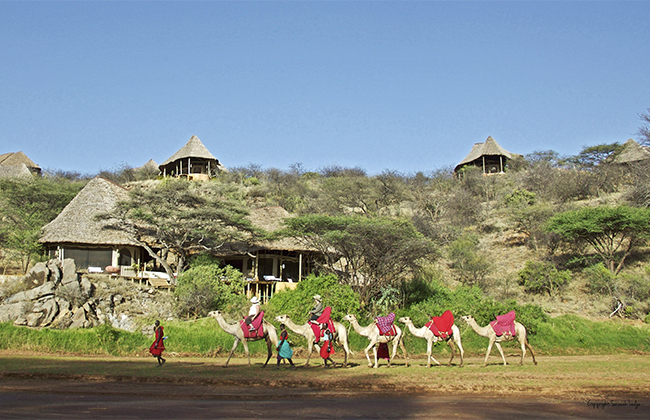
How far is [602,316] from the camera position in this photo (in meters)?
27.5

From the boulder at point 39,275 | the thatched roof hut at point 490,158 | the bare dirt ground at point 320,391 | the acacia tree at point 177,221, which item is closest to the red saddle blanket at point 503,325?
the bare dirt ground at point 320,391

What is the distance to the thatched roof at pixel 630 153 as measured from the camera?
51.9 meters

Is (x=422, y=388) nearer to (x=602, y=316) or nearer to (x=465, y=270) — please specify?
(x=602, y=316)

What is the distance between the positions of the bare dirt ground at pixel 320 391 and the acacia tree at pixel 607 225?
17.4 metres

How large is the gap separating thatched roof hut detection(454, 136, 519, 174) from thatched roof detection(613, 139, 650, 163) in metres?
12.4

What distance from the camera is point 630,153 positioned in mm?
54375

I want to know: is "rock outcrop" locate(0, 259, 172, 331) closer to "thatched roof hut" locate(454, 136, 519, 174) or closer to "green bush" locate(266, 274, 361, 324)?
"green bush" locate(266, 274, 361, 324)

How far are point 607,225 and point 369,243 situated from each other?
16.2m

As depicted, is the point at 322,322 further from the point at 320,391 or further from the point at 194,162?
the point at 194,162

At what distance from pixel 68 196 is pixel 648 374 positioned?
37.0 meters

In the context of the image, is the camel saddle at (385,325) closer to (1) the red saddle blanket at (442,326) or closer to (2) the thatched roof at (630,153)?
(1) the red saddle blanket at (442,326)

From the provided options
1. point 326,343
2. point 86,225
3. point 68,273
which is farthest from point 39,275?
point 326,343

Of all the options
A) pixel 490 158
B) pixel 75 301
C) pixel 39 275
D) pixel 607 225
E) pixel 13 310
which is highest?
pixel 490 158

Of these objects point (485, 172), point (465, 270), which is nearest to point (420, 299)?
point (465, 270)
